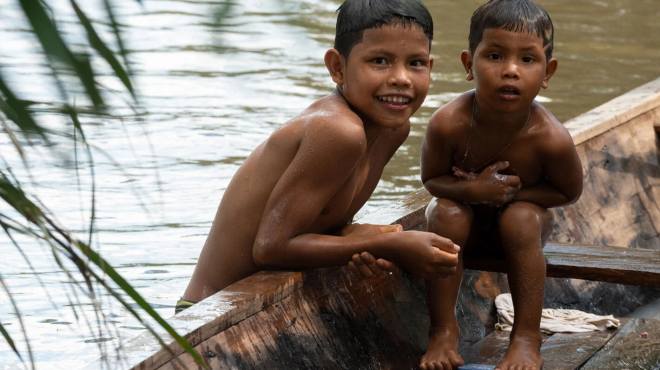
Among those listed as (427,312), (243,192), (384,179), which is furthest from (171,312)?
(384,179)

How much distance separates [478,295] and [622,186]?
1225 millimetres

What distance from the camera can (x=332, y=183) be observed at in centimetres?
266

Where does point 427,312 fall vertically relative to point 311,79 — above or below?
below

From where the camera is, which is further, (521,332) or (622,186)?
(622,186)

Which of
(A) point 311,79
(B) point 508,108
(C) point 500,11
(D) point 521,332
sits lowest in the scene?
(D) point 521,332

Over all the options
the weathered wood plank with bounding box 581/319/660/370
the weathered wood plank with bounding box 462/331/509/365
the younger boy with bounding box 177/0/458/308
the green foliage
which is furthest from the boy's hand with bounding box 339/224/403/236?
the green foliage

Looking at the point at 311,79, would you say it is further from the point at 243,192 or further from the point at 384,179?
the point at 243,192

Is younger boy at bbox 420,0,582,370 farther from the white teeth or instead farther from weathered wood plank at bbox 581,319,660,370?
weathered wood plank at bbox 581,319,660,370

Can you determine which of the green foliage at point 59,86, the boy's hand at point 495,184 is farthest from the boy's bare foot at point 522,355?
the green foliage at point 59,86

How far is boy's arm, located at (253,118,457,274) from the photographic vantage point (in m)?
2.63

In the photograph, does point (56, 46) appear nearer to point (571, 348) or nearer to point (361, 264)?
point (361, 264)

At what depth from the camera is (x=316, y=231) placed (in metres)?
2.83

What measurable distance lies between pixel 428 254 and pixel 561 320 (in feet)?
3.69

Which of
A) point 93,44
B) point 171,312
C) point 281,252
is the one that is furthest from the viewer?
point 171,312
